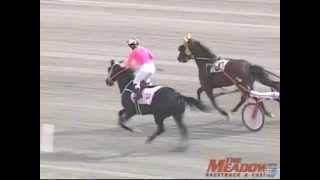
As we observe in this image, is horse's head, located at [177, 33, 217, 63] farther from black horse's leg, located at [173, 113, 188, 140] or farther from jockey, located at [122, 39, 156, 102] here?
black horse's leg, located at [173, 113, 188, 140]

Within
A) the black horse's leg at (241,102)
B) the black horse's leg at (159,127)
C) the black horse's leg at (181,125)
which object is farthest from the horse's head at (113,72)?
the black horse's leg at (241,102)

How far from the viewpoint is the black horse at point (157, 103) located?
487cm

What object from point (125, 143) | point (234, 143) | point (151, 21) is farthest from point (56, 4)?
point (234, 143)

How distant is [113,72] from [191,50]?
0.59 m

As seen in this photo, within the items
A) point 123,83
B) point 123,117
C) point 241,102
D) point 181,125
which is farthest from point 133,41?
point 241,102

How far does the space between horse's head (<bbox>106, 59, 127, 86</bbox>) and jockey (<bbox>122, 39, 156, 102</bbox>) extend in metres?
0.05

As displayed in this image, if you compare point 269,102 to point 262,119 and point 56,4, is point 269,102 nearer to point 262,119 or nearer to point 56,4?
point 262,119

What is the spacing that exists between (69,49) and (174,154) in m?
1.10

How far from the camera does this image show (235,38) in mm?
4926

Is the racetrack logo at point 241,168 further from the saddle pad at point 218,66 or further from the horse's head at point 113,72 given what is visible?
the horse's head at point 113,72

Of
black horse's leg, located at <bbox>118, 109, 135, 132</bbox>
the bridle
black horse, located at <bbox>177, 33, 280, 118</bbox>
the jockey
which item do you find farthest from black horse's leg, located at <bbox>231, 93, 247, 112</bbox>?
black horse's leg, located at <bbox>118, 109, 135, 132</bbox>

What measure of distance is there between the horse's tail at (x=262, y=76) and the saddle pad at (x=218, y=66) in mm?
200

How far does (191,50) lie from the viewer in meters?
4.93

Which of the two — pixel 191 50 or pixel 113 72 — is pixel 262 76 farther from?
pixel 113 72
